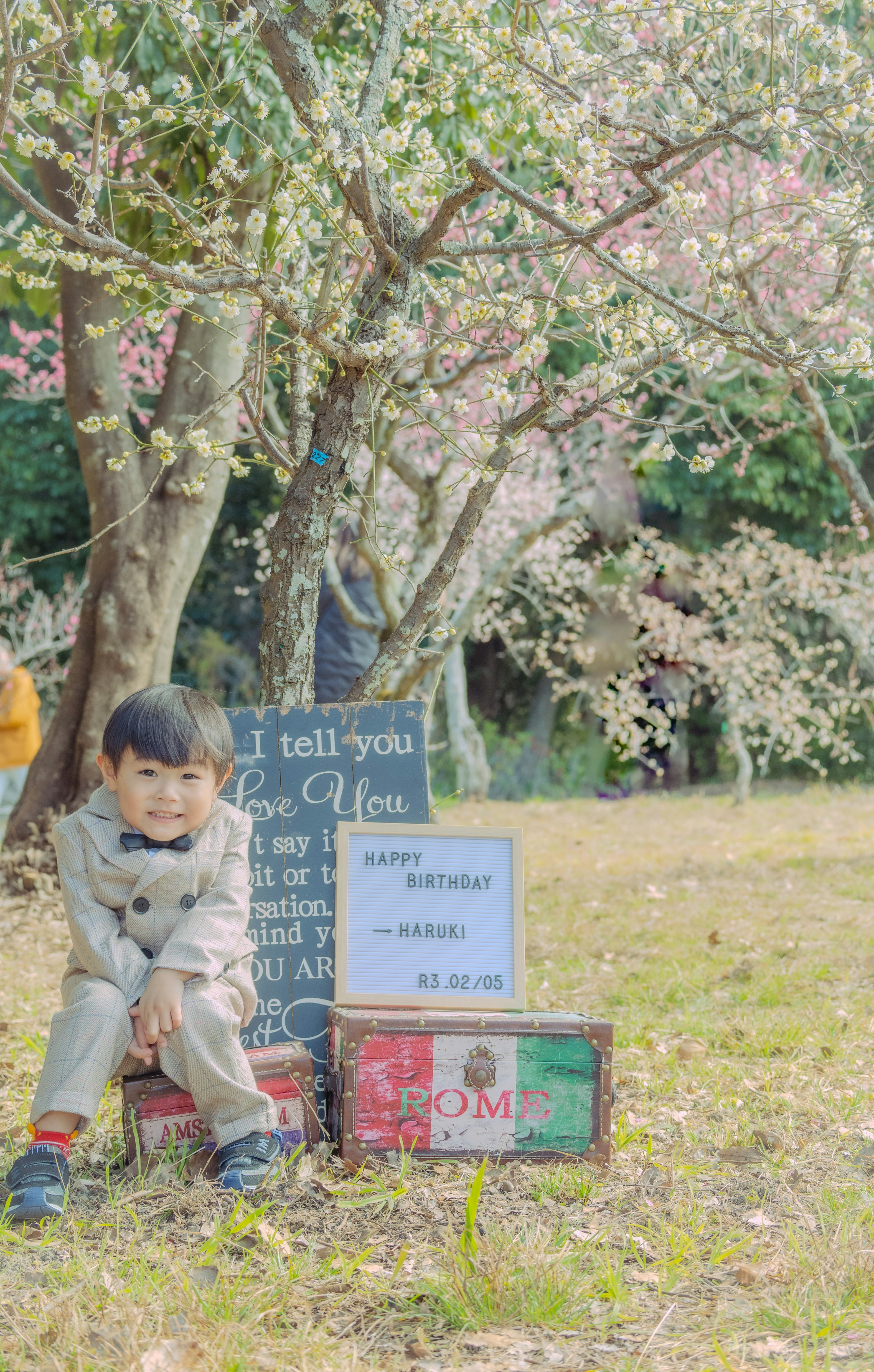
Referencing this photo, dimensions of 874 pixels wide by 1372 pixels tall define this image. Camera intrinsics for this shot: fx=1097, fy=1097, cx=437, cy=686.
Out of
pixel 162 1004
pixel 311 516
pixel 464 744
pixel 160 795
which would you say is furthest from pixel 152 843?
pixel 464 744

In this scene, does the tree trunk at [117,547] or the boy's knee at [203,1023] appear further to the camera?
the tree trunk at [117,547]

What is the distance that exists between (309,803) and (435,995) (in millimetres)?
611

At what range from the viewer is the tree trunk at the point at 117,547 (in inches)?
237

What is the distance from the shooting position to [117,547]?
6070mm

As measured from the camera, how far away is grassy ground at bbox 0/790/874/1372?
1666 mm

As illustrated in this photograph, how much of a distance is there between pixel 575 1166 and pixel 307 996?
2.57 ft

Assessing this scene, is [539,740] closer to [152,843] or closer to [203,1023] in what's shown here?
[152,843]

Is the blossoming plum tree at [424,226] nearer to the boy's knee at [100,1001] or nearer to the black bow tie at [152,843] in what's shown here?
the black bow tie at [152,843]

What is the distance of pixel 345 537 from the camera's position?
986cm

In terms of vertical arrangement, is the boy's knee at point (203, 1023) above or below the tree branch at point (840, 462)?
below

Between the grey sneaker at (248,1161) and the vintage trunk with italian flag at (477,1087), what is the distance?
18cm

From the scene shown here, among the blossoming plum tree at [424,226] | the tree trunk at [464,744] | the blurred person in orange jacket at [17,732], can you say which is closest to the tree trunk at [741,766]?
the tree trunk at [464,744]

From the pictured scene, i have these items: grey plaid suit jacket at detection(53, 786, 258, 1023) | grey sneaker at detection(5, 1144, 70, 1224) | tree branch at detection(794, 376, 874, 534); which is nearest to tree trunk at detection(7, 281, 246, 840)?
tree branch at detection(794, 376, 874, 534)

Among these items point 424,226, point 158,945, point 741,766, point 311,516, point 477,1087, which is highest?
point 424,226
